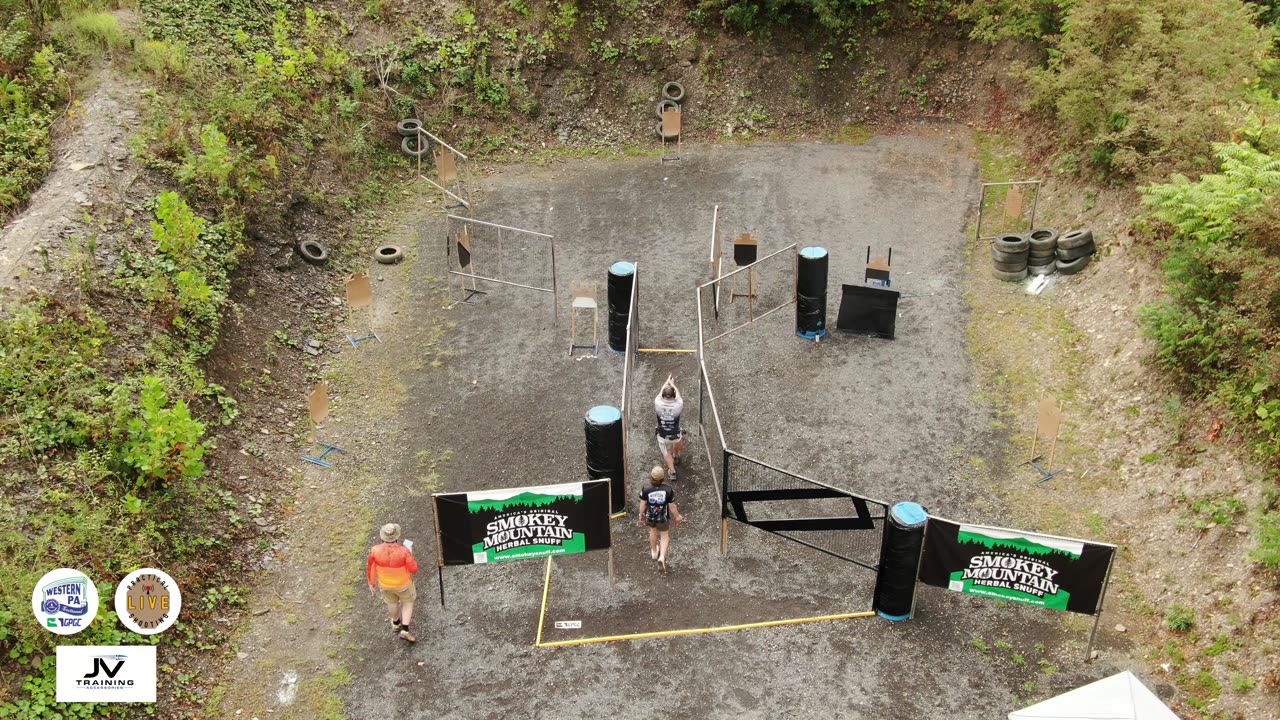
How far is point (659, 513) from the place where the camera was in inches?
477

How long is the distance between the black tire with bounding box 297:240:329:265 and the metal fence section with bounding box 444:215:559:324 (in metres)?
2.39

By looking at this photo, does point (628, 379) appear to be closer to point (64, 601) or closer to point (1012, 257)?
point (64, 601)

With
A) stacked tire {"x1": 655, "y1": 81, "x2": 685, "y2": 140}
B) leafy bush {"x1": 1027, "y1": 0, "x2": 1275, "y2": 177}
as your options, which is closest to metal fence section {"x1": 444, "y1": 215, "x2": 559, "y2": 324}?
stacked tire {"x1": 655, "y1": 81, "x2": 685, "y2": 140}

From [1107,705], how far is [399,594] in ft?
25.1

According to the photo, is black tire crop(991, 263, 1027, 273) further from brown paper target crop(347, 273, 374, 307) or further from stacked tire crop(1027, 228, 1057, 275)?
brown paper target crop(347, 273, 374, 307)

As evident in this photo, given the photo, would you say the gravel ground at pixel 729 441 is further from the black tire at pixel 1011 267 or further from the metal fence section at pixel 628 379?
the black tire at pixel 1011 267

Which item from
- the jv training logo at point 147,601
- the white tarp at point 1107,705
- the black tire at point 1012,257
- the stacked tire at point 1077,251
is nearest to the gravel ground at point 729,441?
the black tire at point 1012,257

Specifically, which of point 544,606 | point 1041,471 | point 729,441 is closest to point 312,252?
point 729,441

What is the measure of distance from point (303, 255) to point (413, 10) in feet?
30.7

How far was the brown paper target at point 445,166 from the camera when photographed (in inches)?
825

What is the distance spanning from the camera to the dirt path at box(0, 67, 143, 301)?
1408cm

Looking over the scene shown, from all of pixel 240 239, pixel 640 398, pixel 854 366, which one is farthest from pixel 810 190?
pixel 240 239

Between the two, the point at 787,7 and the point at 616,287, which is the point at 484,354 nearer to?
the point at 616,287

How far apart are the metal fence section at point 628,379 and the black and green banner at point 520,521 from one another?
58.5 inches
